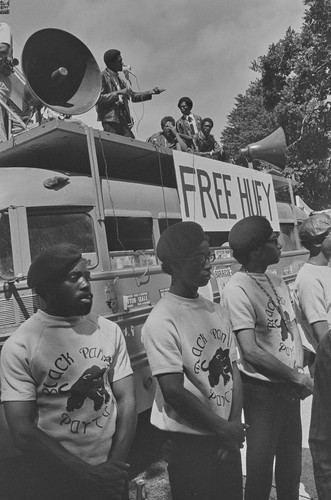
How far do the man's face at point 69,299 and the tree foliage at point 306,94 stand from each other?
17.3 metres

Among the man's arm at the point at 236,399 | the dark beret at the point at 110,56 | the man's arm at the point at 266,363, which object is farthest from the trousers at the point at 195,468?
the dark beret at the point at 110,56

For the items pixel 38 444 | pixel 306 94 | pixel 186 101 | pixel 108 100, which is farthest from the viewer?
pixel 306 94

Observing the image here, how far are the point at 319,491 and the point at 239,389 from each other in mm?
848

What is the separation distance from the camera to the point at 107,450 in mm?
1804

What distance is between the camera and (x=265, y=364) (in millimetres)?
2260

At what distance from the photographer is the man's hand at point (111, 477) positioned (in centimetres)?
168

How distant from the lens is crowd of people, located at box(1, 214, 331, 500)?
65.9 inches

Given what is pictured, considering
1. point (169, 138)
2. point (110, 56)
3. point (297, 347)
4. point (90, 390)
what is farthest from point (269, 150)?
point (90, 390)

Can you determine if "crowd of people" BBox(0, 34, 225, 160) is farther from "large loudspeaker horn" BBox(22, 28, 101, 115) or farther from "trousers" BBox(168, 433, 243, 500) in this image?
"trousers" BBox(168, 433, 243, 500)

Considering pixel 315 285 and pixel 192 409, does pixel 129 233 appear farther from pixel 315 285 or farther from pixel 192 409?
pixel 192 409

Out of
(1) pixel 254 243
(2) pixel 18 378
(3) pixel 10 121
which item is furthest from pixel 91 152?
(2) pixel 18 378

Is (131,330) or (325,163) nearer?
(131,330)

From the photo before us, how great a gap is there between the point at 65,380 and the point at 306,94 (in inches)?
710

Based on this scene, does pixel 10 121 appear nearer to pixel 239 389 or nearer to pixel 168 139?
pixel 168 139
